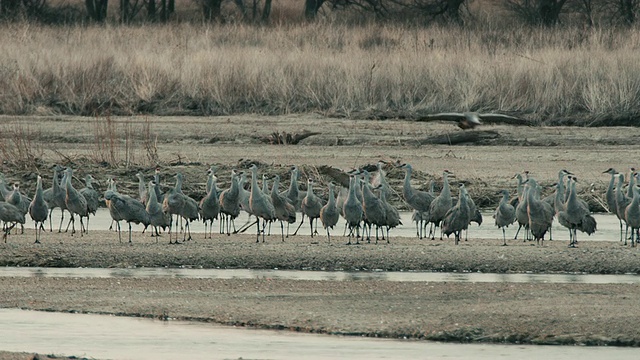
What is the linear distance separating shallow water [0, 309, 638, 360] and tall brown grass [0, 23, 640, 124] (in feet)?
61.0

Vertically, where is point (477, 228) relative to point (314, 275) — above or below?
above

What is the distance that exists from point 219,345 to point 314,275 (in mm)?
3505

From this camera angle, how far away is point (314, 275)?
14.5 meters

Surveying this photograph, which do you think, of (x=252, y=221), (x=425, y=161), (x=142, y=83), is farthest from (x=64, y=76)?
(x=252, y=221)

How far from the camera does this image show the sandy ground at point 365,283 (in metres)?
11.7

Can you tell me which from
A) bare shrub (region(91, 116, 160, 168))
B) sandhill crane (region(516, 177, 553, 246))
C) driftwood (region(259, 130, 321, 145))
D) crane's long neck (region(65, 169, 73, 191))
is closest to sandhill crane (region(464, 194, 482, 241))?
sandhill crane (region(516, 177, 553, 246))

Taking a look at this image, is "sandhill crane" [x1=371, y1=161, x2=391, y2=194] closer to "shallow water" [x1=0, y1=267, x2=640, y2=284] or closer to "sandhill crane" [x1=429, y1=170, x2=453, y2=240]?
"sandhill crane" [x1=429, y1=170, x2=453, y2=240]

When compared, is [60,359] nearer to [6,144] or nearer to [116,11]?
[6,144]

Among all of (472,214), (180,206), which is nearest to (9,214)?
(180,206)

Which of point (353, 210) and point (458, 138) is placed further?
point (458, 138)

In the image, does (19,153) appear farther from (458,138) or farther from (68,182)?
(458,138)

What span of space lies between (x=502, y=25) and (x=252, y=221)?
85.6 feet

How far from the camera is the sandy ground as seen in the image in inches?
461

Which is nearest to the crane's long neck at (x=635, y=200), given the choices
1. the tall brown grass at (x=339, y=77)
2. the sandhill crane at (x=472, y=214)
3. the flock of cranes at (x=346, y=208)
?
the flock of cranes at (x=346, y=208)
